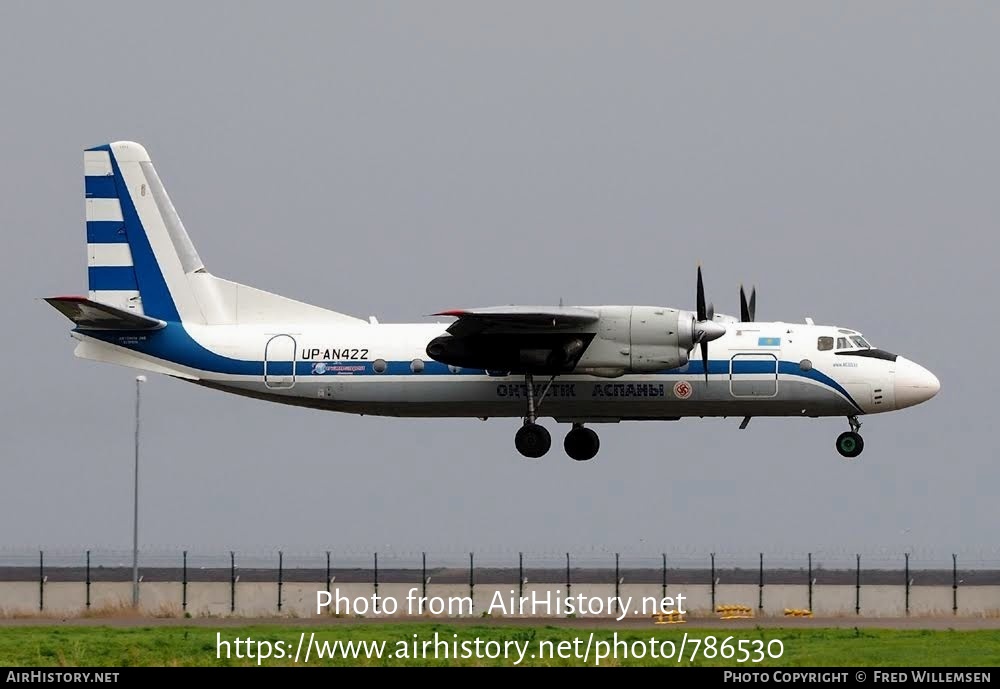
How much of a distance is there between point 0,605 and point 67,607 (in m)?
2.59

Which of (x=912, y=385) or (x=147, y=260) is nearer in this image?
(x=912, y=385)

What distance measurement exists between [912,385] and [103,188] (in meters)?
24.2

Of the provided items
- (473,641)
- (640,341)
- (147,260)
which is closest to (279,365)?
(147,260)

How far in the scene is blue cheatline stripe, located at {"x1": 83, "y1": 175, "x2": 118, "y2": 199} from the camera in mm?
55594

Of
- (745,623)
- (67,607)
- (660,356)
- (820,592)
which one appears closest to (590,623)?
(745,623)

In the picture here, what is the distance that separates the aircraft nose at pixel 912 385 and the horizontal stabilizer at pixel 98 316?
2049cm

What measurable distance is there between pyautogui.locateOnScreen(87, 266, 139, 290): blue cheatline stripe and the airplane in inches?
29.6

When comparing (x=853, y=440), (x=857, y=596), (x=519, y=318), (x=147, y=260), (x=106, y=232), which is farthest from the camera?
(x=857, y=596)

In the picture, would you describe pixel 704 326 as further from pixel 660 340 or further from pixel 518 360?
pixel 518 360

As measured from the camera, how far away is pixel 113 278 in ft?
180

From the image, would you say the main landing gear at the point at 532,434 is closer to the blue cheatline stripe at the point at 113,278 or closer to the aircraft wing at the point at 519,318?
the aircraft wing at the point at 519,318

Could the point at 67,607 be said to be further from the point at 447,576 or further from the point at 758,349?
the point at 758,349

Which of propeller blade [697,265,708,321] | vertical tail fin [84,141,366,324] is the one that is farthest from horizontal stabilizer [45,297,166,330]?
propeller blade [697,265,708,321]

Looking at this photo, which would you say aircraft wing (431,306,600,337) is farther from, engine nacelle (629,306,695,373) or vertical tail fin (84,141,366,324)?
vertical tail fin (84,141,366,324)
